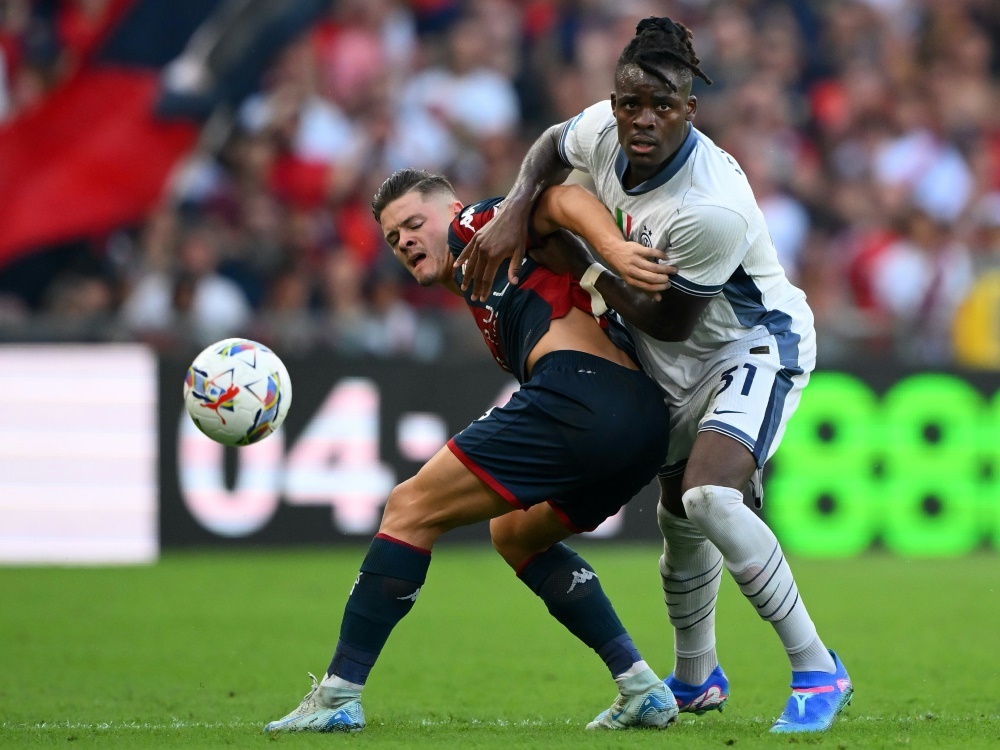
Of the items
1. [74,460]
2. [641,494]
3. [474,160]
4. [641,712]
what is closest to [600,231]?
[641,712]

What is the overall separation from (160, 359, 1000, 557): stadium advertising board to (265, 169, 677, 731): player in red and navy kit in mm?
5429

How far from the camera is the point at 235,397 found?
17.3ft

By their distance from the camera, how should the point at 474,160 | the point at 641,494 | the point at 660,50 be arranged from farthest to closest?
the point at 474,160
the point at 641,494
the point at 660,50

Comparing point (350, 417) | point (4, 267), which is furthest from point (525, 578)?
point (4, 267)

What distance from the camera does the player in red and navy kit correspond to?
15.4 feet

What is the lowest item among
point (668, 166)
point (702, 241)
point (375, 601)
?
point (375, 601)

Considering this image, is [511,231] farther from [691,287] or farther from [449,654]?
[449,654]

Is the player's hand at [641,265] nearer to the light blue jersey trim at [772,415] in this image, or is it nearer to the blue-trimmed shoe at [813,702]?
the light blue jersey trim at [772,415]

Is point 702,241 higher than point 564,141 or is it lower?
lower

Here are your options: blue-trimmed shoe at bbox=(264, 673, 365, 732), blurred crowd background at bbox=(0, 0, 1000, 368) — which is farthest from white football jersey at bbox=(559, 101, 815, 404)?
blurred crowd background at bbox=(0, 0, 1000, 368)

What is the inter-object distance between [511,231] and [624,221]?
1.28 ft

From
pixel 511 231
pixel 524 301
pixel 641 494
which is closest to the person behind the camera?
pixel 511 231

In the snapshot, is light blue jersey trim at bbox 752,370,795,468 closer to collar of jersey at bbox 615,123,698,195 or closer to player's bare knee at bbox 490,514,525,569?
collar of jersey at bbox 615,123,698,195

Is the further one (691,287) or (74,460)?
(74,460)
